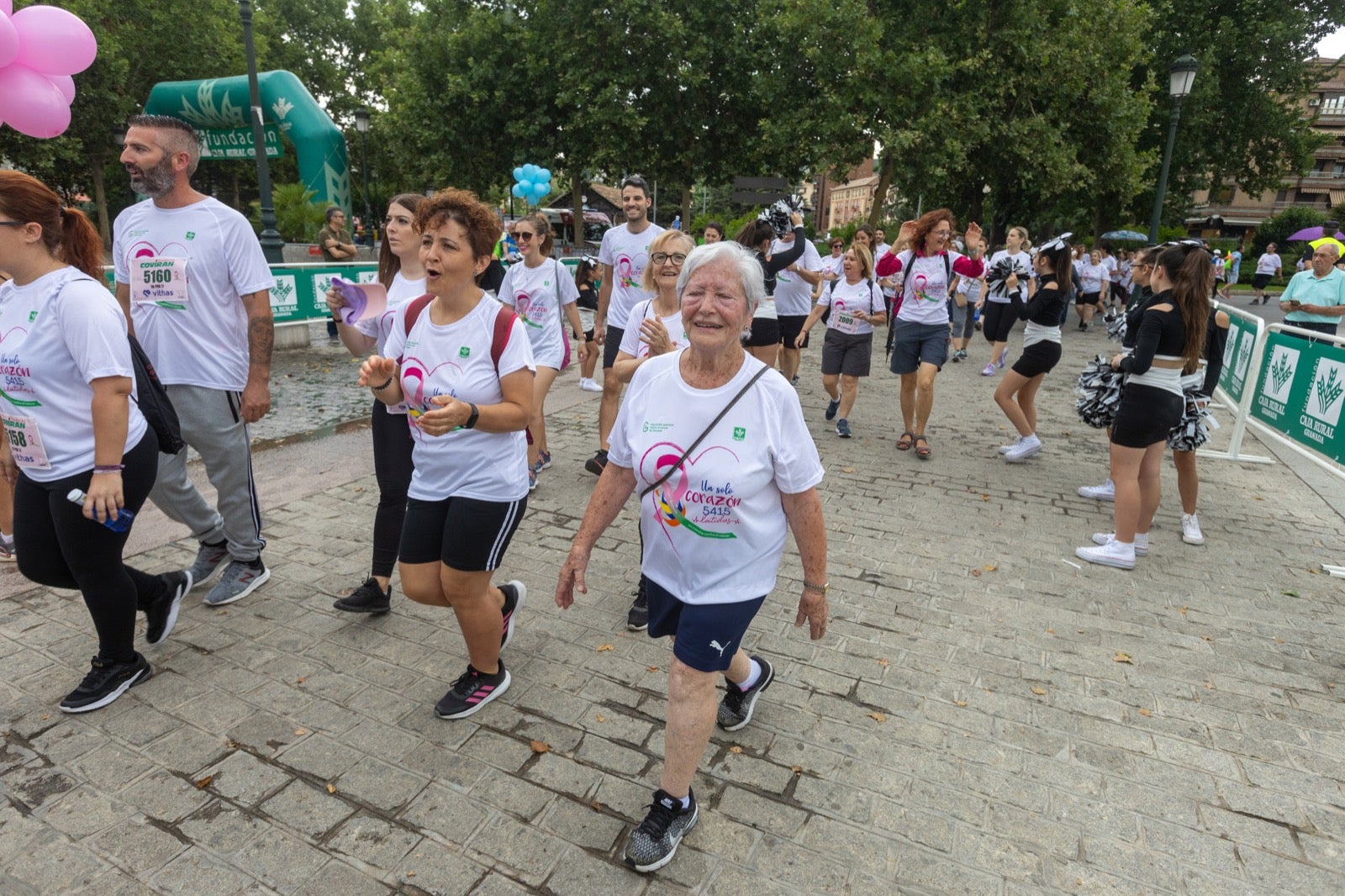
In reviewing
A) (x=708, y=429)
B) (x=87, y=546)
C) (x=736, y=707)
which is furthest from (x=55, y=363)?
(x=736, y=707)

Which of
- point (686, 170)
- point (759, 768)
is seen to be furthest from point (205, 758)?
point (686, 170)

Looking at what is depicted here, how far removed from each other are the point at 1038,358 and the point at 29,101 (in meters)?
7.02

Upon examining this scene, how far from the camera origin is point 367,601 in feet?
12.7

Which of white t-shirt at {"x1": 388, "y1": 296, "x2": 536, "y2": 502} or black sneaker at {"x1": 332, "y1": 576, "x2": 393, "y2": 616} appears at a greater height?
white t-shirt at {"x1": 388, "y1": 296, "x2": 536, "y2": 502}

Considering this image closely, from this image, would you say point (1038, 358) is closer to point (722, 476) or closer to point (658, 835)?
point (722, 476)

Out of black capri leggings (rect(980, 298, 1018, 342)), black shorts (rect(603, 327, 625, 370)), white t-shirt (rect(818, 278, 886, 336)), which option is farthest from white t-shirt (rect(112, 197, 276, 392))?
black capri leggings (rect(980, 298, 1018, 342))

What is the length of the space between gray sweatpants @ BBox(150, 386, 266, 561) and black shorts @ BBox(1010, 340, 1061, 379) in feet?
19.4

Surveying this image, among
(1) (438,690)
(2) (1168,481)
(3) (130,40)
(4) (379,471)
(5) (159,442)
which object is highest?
(3) (130,40)

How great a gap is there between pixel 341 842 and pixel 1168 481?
697 centimetres

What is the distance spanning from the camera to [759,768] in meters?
2.88

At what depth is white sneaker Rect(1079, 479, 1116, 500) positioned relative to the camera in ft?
20.0

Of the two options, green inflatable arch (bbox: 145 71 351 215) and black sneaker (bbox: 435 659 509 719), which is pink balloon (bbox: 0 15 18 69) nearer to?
black sneaker (bbox: 435 659 509 719)

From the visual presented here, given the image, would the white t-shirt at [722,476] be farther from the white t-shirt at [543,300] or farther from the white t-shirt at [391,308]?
the white t-shirt at [543,300]

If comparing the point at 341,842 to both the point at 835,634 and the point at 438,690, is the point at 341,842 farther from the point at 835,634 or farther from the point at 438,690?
the point at 835,634
